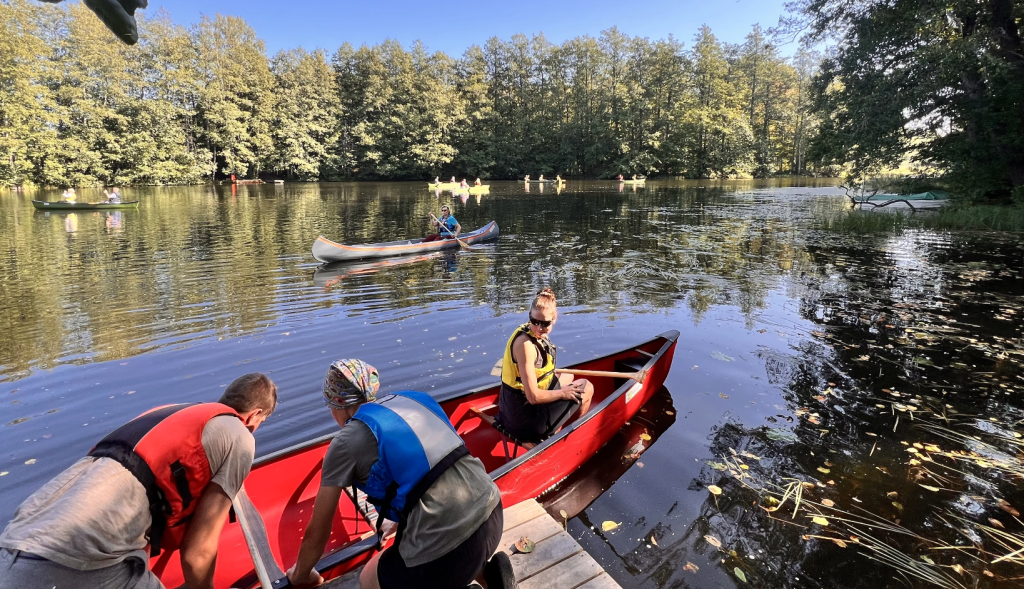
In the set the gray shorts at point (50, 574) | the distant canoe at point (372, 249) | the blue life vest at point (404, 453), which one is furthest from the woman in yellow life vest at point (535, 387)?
the distant canoe at point (372, 249)

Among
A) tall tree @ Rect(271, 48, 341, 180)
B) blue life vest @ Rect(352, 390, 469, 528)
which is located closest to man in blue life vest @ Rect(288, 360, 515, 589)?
blue life vest @ Rect(352, 390, 469, 528)

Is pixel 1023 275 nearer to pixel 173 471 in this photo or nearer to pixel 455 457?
pixel 455 457

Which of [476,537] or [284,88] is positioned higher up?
[284,88]

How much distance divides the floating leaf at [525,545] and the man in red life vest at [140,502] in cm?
176

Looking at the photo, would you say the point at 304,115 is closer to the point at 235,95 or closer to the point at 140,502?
the point at 235,95

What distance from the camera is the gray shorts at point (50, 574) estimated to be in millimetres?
1787

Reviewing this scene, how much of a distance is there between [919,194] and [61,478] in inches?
1107

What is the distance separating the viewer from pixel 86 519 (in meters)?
1.90

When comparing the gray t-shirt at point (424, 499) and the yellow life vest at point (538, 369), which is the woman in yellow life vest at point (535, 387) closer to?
the yellow life vest at point (538, 369)

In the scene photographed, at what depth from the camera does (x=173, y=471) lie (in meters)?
2.15

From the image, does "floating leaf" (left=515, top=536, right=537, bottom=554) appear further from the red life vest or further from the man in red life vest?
the red life vest

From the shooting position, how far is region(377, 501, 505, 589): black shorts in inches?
94.6

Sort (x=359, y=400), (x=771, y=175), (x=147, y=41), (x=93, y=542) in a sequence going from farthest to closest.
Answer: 1. (x=771, y=175)
2. (x=147, y=41)
3. (x=359, y=400)
4. (x=93, y=542)

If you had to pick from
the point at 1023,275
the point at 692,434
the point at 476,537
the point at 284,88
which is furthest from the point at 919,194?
the point at 284,88
